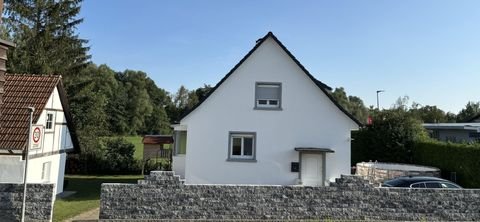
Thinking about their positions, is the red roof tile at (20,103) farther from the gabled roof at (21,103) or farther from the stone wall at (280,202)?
the stone wall at (280,202)

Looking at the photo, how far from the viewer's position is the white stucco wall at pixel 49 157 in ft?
53.1

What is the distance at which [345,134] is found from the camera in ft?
62.8

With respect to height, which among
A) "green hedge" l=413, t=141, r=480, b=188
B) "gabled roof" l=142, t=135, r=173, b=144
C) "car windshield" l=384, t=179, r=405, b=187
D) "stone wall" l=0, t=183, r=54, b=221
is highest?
"gabled roof" l=142, t=135, r=173, b=144

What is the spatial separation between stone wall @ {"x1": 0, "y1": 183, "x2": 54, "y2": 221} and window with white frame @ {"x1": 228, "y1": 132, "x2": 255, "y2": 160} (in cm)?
923

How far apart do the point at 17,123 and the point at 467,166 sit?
2246 centimetres

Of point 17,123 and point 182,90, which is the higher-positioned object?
point 182,90

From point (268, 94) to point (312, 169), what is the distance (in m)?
4.46

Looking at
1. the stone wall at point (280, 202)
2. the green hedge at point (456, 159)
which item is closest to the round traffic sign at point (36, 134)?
the stone wall at point (280, 202)

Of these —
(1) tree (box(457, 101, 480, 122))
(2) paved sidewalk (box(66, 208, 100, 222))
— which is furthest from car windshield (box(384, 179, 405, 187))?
(1) tree (box(457, 101, 480, 122))

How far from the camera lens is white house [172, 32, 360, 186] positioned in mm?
18672

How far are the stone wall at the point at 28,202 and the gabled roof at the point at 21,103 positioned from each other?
5295 millimetres

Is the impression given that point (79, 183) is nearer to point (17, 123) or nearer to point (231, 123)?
point (17, 123)

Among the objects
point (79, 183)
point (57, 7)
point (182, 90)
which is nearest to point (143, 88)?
point (182, 90)

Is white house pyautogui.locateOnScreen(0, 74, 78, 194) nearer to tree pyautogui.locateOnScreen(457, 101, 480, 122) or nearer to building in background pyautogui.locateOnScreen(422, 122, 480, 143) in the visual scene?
building in background pyautogui.locateOnScreen(422, 122, 480, 143)
